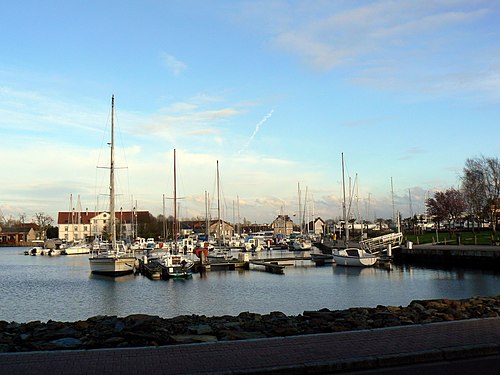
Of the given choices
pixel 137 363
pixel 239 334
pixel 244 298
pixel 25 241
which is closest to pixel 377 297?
pixel 244 298

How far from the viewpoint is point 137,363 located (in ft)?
35.0

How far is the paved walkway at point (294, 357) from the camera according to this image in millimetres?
10352

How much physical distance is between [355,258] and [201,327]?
1847 inches

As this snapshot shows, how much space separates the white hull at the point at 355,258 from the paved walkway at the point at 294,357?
1886 inches

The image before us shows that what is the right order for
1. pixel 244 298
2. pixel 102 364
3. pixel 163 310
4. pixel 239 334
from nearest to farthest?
pixel 102 364 < pixel 239 334 < pixel 163 310 < pixel 244 298

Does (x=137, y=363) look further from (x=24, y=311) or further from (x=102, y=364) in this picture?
(x=24, y=311)

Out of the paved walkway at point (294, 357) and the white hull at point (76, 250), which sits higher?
the white hull at point (76, 250)

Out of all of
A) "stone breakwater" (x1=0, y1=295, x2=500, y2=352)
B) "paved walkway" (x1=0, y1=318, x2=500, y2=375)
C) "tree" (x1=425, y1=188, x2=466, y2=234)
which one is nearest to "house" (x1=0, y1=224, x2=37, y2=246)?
"tree" (x1=425, y1=188, x2=466, y2=234)

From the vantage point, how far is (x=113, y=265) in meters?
53.0

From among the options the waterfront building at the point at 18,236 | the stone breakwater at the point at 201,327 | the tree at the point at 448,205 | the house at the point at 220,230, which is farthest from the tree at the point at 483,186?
the waterfront building at the point at 18,236

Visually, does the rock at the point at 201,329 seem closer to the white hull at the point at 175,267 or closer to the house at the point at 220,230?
the white hull at the point at 175,267

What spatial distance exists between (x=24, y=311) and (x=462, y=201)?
273 feet

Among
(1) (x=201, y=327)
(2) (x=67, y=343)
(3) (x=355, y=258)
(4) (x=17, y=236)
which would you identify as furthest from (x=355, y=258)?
(4) (x=17, y=236)

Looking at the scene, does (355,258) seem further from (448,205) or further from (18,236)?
(18,236)
